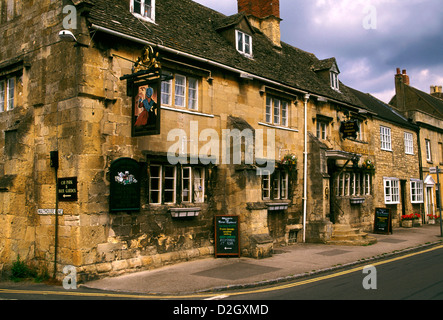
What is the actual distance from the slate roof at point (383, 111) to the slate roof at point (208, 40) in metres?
3.18

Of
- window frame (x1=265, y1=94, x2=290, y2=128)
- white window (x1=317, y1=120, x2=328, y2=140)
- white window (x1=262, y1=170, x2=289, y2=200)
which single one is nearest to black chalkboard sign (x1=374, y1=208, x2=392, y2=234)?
white window (x1=317, y1=120, x2=328, y2=140)

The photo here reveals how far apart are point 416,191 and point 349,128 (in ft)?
36.2

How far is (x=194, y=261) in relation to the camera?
1257 cm

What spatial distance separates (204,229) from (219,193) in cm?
147

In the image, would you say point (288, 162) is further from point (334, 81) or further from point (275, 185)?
point (334, 81)

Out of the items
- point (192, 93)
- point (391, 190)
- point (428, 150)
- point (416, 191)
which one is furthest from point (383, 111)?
point (192, 93)

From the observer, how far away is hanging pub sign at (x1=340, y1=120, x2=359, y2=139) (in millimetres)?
20438

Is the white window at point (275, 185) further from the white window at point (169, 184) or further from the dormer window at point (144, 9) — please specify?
the dormer window at point (144, 9)

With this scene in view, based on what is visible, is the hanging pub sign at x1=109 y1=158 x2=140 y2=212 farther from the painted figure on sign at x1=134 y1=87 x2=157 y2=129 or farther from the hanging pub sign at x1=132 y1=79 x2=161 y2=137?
the painted figure on sign at x1=134 y1=87 x2=157 y2=129

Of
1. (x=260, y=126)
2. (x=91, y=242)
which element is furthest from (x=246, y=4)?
(x=91, y=242)

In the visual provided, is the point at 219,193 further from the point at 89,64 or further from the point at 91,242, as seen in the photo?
the point at 89,64

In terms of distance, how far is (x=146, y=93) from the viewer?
10.6 m

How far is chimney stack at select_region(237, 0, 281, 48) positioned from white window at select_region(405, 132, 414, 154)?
43.5 feet

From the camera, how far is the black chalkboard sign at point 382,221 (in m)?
20.8
